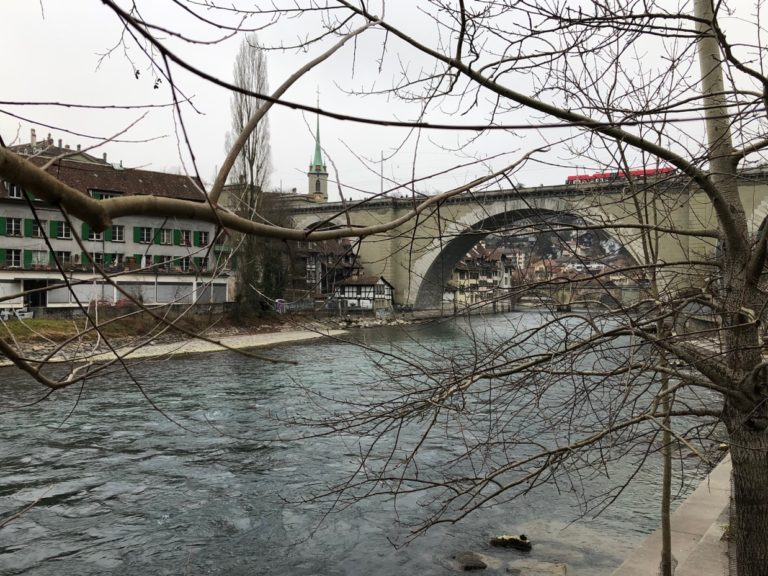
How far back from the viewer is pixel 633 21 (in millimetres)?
2707

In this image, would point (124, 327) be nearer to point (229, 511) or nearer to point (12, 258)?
point (12, 258)

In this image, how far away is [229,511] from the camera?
7559 mm

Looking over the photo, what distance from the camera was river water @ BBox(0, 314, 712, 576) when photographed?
6.24 meters

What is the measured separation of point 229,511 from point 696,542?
15.7ft

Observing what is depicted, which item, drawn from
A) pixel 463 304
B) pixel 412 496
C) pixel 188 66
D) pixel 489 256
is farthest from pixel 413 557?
pixel 188 66

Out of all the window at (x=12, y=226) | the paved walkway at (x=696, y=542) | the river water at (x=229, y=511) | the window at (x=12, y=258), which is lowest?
the river water at (x=229, y=511)

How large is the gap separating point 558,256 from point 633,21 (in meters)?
1.05

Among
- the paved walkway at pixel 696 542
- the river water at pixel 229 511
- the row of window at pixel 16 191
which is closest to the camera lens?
the row of window at pixel 16 191

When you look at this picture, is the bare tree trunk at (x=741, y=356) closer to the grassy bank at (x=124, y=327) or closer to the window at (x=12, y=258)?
the grassy bank at (x=124, y=327)

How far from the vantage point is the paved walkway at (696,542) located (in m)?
4.38

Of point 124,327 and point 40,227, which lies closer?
point 40,227

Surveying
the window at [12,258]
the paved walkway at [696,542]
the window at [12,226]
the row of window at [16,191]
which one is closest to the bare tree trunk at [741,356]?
the paved walkway at [696,542]

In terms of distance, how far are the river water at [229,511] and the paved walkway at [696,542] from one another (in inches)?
30.2

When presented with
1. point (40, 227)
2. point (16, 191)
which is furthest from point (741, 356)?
point (16, 191)
